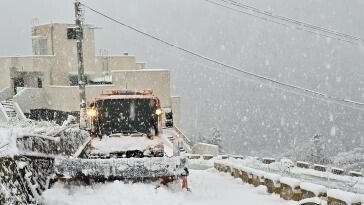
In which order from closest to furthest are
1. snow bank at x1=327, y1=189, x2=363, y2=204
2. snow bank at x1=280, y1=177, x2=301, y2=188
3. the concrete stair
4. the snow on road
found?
snow bank at x1=327, y1=189, x2=363, y2=204 < the snow on road < snow bank at x1=280, y1=177, x2=301, y2=188 < the concrete stair

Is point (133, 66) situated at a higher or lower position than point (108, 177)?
higher

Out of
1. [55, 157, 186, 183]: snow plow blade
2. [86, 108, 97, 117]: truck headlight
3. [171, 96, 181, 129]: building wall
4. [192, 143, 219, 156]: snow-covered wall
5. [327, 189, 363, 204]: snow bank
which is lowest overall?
[192, 143, 219, 156]: snow-covered wall

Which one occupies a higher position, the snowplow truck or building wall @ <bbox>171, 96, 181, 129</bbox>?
the snowplow truck

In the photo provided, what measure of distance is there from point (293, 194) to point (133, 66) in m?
33.3

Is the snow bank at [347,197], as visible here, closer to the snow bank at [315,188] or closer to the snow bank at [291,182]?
the snow bank at [315,188]

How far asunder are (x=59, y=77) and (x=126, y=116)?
96.3 feet

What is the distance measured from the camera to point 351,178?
22297 mm

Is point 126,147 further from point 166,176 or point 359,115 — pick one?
point 359,115

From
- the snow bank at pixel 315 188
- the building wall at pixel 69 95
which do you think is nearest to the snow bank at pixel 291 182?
the snow bank at pixel 315 188

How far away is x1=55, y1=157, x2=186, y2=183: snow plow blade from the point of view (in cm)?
1200

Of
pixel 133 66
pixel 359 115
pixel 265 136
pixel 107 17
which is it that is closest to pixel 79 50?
pixel 107 17

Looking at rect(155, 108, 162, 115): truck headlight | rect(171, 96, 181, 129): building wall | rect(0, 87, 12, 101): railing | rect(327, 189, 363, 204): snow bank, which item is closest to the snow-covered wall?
rect(171, 96, 181, 129): building wall

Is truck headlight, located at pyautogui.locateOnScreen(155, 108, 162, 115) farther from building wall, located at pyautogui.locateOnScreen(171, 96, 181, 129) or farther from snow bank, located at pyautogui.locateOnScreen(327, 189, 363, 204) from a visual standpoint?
building wall, located at pyautogui.locateOnScreen(171, 96, 181, 129)

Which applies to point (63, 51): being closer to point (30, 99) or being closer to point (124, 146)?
point (30, 99)
